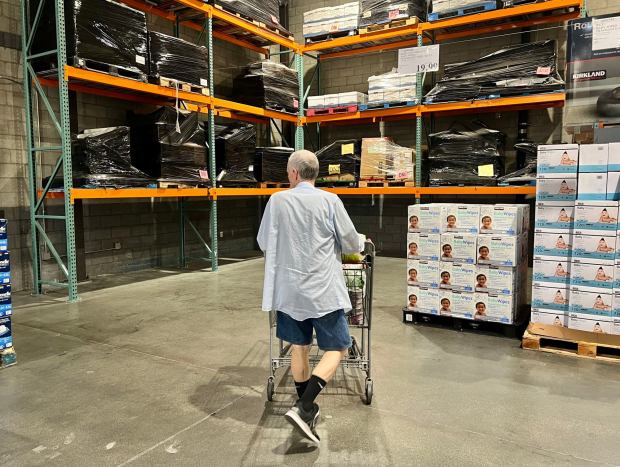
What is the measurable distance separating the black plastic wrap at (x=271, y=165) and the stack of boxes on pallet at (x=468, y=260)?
15.7 feet

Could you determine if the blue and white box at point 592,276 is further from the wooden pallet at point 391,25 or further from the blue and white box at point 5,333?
the wooden pallet at point 391,25

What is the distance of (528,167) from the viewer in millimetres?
7973

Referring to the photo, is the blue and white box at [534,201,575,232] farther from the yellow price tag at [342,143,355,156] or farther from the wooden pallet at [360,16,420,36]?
the wooden pallet at [360,16,420,36]

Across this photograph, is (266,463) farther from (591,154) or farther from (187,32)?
(187,32)

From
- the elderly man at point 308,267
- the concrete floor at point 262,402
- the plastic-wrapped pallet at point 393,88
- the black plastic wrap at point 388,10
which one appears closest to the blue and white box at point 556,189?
the concrete floor at point 262,402

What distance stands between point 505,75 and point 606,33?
1.63 meters

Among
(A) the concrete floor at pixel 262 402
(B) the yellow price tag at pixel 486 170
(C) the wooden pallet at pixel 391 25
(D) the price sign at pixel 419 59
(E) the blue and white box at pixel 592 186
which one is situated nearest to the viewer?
(A) the concrete floor at pixel 262 402

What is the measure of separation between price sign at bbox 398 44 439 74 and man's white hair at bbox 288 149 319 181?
5659 mm

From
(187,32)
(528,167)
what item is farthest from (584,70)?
(187,32)

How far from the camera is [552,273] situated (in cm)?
429

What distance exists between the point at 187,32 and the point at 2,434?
8248mm

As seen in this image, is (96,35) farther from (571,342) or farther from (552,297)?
(571,342)

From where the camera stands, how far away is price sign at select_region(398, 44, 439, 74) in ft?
25.1

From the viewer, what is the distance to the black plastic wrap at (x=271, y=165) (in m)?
9.28
